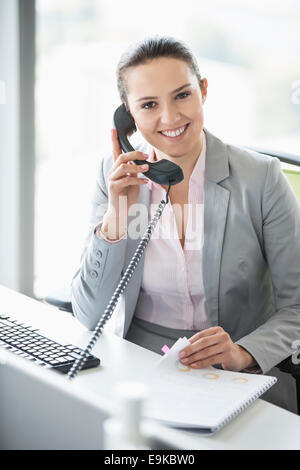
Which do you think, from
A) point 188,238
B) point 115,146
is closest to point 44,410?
point 188,238

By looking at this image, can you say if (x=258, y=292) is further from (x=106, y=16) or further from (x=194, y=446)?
(x=106, y=16)

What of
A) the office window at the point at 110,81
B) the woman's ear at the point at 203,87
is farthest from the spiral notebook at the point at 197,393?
the office window at the point at 110,81

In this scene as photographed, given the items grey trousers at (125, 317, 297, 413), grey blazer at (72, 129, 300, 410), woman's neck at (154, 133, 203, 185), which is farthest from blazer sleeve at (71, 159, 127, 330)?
woman's neck at (154, 133, 203, 185)

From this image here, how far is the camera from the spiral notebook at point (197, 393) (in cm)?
90

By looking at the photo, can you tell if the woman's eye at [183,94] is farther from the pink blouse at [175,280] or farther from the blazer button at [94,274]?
the blazer button at [94,274]

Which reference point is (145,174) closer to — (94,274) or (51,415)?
(94,274)

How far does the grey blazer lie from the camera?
1406 millimetres

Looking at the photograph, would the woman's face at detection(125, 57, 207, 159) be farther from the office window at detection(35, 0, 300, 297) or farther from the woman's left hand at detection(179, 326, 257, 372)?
the office window at detection(35, 0, 300, 297)

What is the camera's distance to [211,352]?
1.12 metres

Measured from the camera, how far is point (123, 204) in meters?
1.45

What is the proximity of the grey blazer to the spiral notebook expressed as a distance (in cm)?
32
